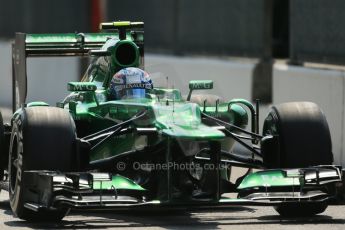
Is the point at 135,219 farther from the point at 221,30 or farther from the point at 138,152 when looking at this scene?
the point at 221,30

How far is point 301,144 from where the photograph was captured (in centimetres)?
1092

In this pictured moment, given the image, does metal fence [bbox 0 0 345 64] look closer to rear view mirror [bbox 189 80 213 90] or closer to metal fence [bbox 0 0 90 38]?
metal fence [bbox 0 0 90 38]

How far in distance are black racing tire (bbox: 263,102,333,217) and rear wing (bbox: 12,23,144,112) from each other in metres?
2.30

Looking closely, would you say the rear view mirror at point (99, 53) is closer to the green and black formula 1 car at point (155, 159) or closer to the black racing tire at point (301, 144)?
the green and black formula 1 car at point (155, 159)

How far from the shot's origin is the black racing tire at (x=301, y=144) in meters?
10.9

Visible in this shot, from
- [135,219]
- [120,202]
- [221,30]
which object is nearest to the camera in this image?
[120,202]

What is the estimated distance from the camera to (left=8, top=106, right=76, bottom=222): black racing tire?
1027 cm

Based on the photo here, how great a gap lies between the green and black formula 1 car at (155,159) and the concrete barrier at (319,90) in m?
3.45

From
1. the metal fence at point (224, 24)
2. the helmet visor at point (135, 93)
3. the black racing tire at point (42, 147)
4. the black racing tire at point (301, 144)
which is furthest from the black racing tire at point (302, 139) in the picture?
Result: the metal fence at point (224, 24)

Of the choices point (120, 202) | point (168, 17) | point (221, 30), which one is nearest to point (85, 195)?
point (120, 202)

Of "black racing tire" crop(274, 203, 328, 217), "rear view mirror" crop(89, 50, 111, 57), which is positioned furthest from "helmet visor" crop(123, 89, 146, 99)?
"black racing tire" crop(274, 203, 328, 217)

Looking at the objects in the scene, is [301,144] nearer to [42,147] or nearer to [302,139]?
[302,139]

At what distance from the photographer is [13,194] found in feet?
35.1

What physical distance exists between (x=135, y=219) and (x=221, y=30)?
8.32 m
